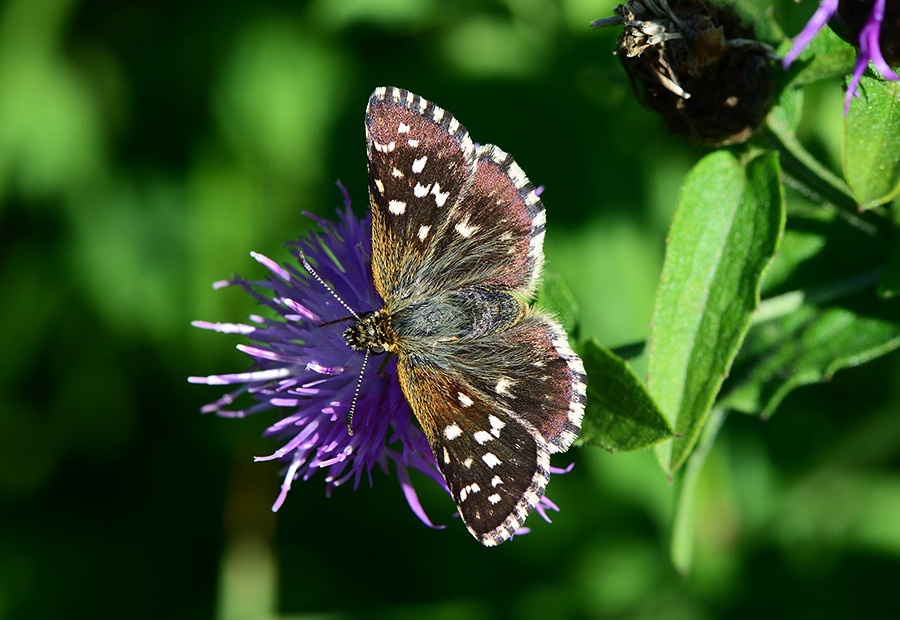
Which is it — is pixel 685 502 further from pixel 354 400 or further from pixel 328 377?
pixel 328 377

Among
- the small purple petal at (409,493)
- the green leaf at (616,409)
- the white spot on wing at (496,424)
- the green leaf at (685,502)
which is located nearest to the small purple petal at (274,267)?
the small purple petal at (409,493)

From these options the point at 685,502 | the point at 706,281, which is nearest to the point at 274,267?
the point at 706,281

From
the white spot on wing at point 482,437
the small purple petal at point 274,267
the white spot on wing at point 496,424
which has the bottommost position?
the white spot on wing at point 482,437

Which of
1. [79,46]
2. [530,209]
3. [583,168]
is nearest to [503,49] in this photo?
[583,168]

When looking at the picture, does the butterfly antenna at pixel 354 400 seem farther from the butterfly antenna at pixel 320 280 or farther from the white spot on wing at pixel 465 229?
the white spot on wing at pixel 465 229

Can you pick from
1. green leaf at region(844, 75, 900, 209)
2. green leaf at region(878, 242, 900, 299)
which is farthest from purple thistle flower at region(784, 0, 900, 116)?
green leaf at region(878, 242, 900, 299)

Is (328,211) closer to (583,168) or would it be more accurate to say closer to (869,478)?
(583,168)

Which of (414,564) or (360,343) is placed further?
(414,564)
